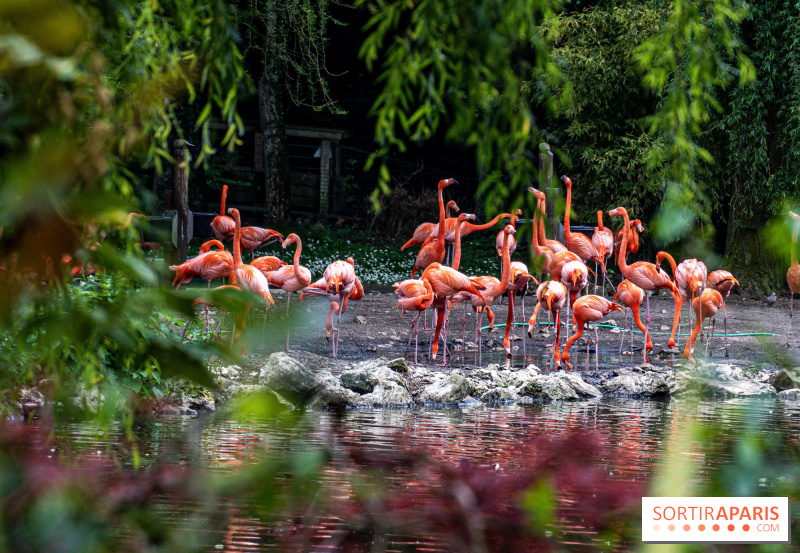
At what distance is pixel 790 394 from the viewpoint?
6.18 metres

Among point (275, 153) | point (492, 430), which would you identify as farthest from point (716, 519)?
point (275, 153)

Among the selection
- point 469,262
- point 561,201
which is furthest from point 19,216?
point 469,262

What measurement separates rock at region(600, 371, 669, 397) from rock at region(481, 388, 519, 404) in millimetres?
910

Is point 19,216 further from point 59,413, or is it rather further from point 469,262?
point 469,262

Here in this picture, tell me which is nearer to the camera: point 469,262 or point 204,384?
point 204,384

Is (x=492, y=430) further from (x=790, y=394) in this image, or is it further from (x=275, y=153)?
(x=275, y=153)

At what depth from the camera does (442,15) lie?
1.08m

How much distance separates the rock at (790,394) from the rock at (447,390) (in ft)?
8.26

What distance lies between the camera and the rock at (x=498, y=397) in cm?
584

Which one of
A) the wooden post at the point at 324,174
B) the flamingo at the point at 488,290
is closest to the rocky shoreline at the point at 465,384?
the flamingo at the point at 488,290

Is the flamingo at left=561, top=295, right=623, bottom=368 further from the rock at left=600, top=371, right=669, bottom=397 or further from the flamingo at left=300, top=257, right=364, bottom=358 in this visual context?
the flamingo at left=300, top=257, right=364, bottom=358

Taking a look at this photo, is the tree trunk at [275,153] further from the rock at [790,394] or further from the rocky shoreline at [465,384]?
the rock at [790,394]

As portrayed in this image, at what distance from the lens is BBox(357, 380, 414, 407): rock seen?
5.42 m

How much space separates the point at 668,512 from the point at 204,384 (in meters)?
0.49
